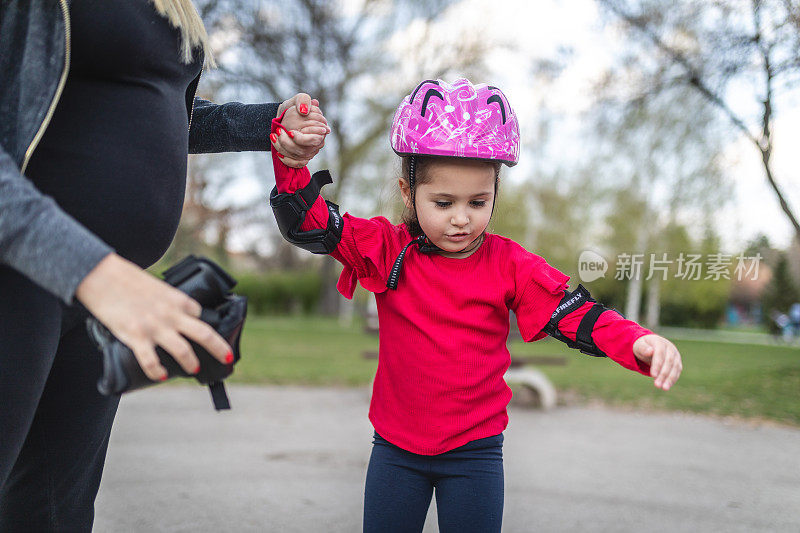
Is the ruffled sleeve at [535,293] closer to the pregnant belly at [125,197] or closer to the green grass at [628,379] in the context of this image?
the pregnant belly at [125,197]

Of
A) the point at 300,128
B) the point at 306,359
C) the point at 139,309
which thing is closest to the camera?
the point at 139,309

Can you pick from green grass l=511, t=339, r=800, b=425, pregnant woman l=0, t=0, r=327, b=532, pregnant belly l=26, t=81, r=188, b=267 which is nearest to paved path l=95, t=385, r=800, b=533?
green grass l=511, t=339, r=800, b=425

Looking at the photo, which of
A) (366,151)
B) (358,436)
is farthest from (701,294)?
(358,436)

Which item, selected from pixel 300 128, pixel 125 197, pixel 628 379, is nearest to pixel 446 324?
pixel 300 128

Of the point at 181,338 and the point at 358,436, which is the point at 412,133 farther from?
the point at 358,436

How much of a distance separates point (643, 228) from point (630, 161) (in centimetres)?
731

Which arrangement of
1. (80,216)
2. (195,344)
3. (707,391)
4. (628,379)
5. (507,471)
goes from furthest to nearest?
(628,379) → (707,391) → (507,471) → (80,216) → (195,344)

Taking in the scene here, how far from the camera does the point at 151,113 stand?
5.42ft

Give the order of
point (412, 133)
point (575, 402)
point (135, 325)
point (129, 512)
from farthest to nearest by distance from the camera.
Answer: point (575, 402), point (129, 512), point (412, 133), point (135, 325)

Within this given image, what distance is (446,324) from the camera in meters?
2.22

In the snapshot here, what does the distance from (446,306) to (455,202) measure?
1.03 ft

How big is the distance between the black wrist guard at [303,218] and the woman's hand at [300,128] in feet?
0.57

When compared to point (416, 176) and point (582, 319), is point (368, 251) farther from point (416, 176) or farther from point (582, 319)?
point (582, 319)

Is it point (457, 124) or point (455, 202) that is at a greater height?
point (457, 124)
